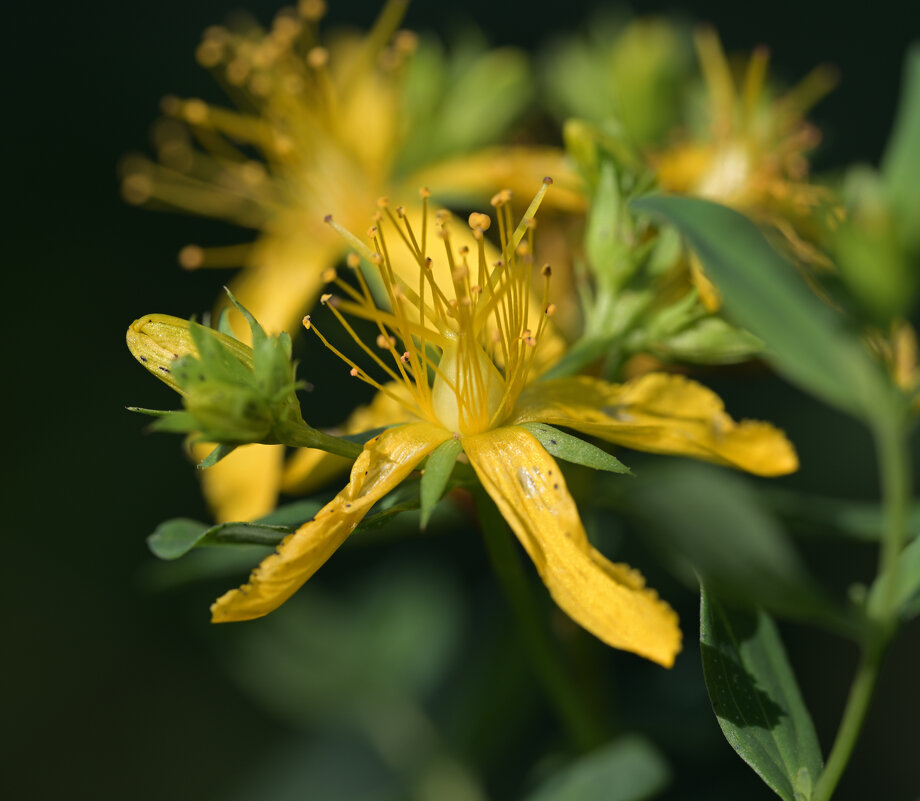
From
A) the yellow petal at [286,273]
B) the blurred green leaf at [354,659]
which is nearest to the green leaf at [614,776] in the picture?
the blurred green leaf at [354,659]

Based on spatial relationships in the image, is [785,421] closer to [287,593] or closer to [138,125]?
[287,593]

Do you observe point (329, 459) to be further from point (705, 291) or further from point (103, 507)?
point (103, 507)

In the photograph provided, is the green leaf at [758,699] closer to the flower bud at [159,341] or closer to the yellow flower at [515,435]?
the yellow flower at [515,435]

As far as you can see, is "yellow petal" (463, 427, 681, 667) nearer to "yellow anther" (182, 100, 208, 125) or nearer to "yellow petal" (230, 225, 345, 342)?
"yellow petal" (230, 225, 345, 342)

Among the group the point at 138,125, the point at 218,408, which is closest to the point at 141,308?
the point at 138,125

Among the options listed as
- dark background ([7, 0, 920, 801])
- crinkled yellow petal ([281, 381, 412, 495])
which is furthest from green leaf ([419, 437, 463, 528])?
dark background ([7, 0, 920, 801])

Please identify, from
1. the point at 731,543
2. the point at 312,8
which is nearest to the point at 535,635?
the point at 731,543
